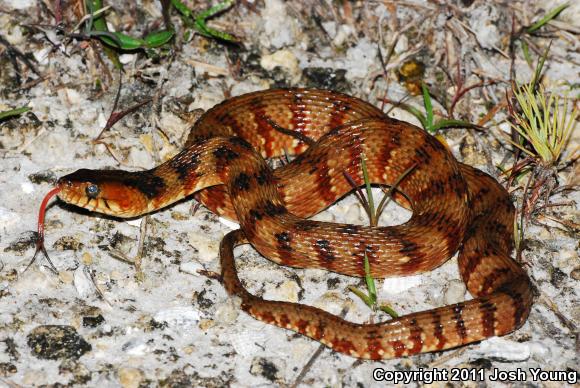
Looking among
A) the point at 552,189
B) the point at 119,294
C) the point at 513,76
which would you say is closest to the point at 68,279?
the point at 119,294

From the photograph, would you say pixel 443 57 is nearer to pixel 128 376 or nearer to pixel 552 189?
pixel 552 189

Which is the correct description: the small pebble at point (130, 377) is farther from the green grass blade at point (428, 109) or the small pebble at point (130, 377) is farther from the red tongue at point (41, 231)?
the green grass blade at point (428, 109)

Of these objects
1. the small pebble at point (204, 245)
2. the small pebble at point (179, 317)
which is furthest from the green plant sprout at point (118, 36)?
the small pebble at point (179, 317)

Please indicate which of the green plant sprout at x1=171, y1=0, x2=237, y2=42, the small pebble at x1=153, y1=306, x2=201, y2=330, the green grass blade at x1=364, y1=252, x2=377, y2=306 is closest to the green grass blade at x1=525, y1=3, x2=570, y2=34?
the green plant sprout at x1=171, y1=0, x2=237, y2=42

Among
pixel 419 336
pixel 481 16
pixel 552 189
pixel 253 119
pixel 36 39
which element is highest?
pixel 481 16

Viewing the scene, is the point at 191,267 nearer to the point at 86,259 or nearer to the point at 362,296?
the point at 86,259

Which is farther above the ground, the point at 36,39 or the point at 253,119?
the point at 36,39
